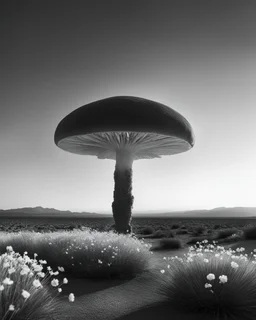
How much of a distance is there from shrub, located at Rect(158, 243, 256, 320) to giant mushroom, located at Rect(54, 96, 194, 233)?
Result: 18.5 ft

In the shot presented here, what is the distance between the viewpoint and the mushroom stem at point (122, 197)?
11352 mm

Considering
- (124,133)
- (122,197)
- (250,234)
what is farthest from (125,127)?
(250,234)

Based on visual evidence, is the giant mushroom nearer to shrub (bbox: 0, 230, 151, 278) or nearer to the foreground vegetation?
the foreground vegetation

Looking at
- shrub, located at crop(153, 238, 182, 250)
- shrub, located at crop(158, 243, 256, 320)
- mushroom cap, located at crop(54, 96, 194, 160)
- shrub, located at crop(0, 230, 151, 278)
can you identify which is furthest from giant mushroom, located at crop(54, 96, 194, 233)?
shrub, located at crop(158, 243, 256, 320)

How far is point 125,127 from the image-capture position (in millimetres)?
9992

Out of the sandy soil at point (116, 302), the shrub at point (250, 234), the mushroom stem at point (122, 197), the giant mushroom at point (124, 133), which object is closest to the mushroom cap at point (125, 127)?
the giant mushroom at point (124, 133)

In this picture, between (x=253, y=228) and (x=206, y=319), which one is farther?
(x=253, y=228)

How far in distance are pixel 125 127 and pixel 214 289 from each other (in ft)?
20.6

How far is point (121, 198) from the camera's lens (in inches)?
449

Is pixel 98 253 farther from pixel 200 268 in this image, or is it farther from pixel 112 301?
pixel 200 268

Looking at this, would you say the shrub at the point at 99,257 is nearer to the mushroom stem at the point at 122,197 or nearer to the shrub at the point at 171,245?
the mushroom stem at the point at 122,197

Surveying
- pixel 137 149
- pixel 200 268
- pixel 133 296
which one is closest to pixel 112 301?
pixel 133 296

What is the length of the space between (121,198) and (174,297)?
6.84 metres

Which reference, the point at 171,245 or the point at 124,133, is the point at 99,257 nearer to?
the point at 124,133
